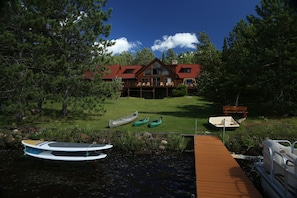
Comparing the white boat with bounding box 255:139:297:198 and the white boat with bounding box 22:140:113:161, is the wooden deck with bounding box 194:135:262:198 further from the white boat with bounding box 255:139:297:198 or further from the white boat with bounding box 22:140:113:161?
the white boat with bounding box 22:140:113:161

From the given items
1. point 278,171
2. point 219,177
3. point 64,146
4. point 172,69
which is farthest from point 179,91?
point 278,171

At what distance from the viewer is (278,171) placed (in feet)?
26.3

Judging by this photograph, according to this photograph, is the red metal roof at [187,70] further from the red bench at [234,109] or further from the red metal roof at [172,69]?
the red bench at [234,109]

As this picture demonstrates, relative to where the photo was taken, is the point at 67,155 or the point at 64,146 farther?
the point at 64,146

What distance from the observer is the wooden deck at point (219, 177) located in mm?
7801

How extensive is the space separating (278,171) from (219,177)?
6.70 feet

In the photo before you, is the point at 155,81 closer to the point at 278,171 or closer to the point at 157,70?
the point at 157,70

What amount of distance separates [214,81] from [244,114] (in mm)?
5512

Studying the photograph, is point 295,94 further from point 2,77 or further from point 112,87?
point 2,77

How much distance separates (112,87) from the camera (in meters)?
24.7

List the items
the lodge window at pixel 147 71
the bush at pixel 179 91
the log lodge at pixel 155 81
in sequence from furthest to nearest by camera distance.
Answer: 1. the lodge window at pixel 147 71
2. the log lodge at pixel 155 81
3. the bush at pixel 179 91

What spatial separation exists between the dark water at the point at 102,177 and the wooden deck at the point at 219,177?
110 centimetres

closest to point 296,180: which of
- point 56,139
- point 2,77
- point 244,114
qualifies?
point 56,139

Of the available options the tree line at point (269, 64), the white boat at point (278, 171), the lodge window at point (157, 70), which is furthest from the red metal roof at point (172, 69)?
the white boat at point (278, 171)
